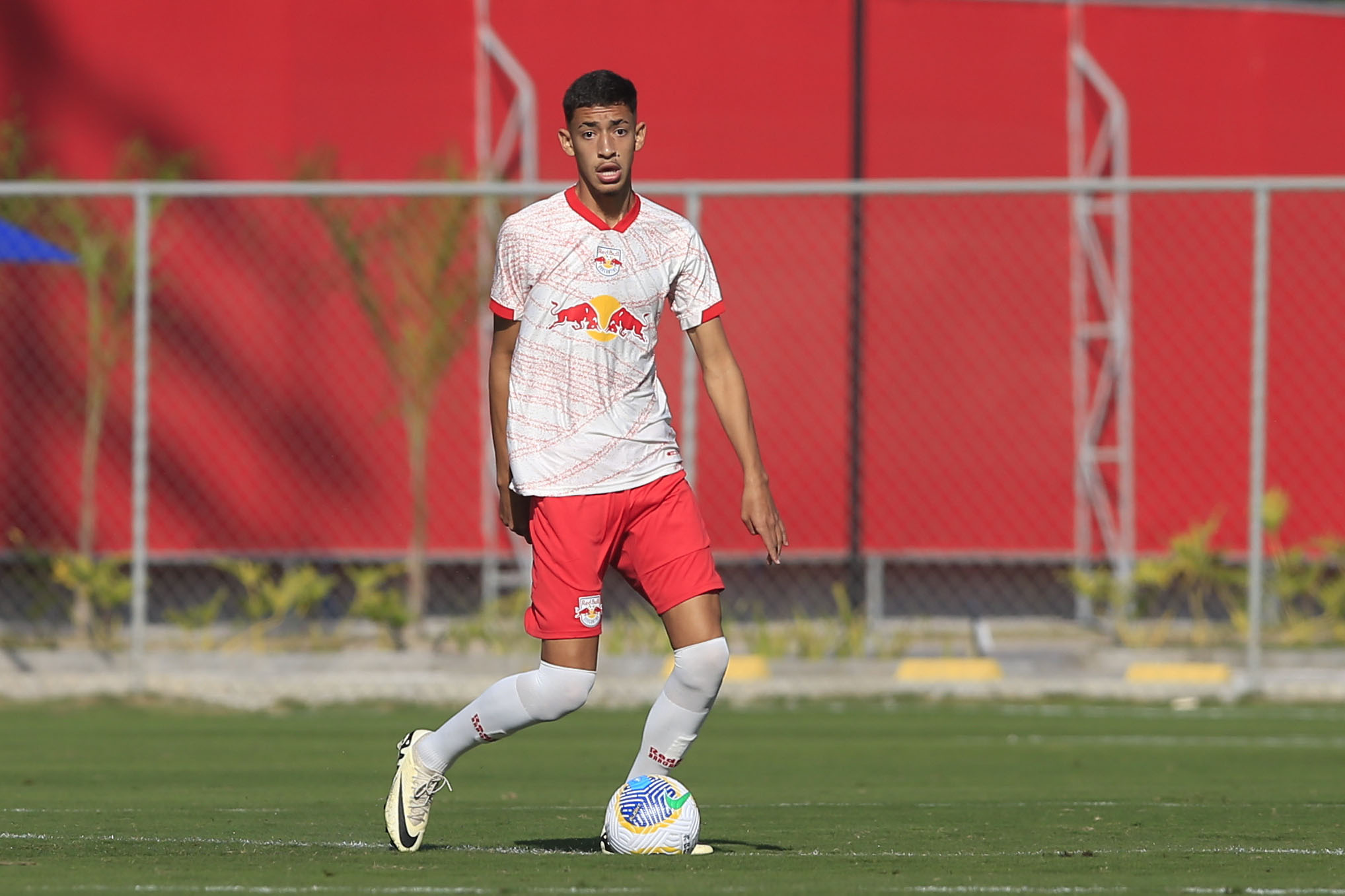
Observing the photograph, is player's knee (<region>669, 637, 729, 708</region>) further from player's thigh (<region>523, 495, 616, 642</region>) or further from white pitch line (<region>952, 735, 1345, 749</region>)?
white pitch line (<region>952, 735, 1345, 749</region>)

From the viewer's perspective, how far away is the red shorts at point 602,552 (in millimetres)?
4938

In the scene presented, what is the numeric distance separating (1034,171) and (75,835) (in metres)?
9.16

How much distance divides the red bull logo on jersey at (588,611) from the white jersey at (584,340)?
10.7 inches

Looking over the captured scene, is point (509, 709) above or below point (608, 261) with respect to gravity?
below

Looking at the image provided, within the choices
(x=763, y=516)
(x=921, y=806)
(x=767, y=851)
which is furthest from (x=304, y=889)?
(x=921, y=806)

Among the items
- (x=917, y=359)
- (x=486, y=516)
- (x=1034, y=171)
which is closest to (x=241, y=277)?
(x=486, y=516)

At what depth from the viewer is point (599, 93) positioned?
4.90 meters

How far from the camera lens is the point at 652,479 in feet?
16.4

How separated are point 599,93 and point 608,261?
0.41 metres

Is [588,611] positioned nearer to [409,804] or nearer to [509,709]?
[509,709]

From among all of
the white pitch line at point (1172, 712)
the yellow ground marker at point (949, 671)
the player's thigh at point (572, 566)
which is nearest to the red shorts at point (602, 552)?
the player's thigh at point (572, 566)

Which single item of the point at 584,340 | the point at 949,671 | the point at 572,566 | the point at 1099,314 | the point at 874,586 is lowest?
the point at 874,586

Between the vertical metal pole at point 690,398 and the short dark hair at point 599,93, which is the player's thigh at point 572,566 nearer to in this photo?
the short dark hair at point 599,93

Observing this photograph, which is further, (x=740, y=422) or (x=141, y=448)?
(x=141, y=448)
